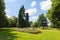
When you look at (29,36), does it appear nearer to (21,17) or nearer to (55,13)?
(55,13)

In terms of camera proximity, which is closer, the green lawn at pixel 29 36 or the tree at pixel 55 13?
the green lawn at pixel 29 36

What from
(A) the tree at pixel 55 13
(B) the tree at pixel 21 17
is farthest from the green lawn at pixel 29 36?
(B) the tree at pixel 21 17

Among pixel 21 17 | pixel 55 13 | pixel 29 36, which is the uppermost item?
pixel 55 13

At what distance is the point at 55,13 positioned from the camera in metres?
40.6

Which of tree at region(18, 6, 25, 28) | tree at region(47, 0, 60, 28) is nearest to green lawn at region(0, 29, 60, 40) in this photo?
tree at region(47, 0, 60, 28)

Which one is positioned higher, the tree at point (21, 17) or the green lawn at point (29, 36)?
the tree at point (21, 17)

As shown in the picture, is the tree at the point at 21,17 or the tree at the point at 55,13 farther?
the tree at the point at 21,17

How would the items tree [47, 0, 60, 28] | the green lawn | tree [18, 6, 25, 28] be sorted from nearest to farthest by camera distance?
the green lawn → tree [47, 0, 60, 28] → tree [18, 6, 25, 28]

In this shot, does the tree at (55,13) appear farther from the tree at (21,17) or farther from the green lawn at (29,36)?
the tree at (21,17)

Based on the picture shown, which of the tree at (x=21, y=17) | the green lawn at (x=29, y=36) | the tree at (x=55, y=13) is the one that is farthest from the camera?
the tree at (x=21, y=17)

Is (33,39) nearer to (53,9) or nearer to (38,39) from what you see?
(38,39)

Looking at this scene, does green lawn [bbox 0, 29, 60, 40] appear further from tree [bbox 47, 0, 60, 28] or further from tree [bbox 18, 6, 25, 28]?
tree [bbox 18, 6, 25, 28]

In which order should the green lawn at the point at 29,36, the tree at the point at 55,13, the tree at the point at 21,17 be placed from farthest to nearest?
the tree at the point at 21,17 → the tree at the point at 55,13 → the green lawn at the point at 29,36

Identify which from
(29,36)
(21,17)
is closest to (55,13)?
(21,17)
